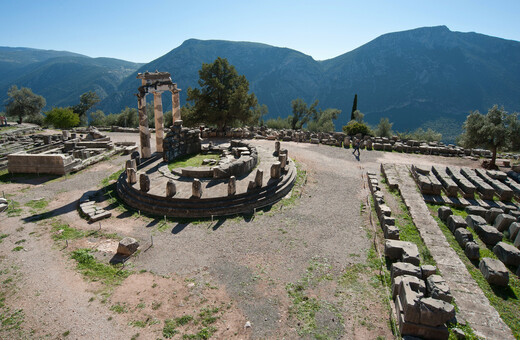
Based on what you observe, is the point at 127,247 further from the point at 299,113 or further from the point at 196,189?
the point at 299,113

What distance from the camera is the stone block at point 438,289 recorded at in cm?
782

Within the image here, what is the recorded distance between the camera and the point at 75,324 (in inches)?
293

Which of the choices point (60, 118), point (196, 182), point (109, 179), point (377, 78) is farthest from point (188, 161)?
point (377, 78)

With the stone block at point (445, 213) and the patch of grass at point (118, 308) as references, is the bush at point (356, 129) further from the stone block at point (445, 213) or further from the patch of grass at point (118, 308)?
the patch of grass at point (118, 308)

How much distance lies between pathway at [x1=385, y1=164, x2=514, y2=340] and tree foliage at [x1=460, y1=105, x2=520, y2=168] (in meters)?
13.2

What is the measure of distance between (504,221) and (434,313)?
8.78 meters

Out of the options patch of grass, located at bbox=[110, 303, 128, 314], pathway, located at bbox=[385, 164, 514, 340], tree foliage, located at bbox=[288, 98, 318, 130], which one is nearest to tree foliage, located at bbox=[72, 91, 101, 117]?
tree foliage, located at bbox=[288, 98, 318, 130]

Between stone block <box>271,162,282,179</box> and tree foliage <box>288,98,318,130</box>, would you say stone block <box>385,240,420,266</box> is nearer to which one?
stone block <box>271,162,282,179</box>

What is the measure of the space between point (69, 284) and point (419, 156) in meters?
28.8

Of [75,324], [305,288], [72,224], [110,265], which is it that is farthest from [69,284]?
[305,288]

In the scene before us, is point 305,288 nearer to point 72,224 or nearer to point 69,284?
point 69,284

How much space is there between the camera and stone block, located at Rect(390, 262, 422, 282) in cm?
877

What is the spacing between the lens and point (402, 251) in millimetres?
10180

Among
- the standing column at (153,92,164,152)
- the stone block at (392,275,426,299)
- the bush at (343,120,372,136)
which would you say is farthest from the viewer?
the bush at (343,120,372,136)
